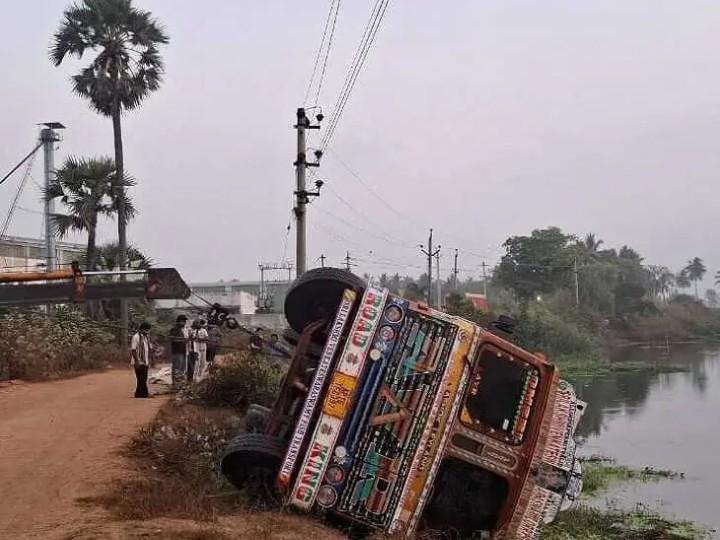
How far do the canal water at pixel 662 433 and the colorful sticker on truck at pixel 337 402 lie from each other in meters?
7.68

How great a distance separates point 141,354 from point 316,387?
779cm

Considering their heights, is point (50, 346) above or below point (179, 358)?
below

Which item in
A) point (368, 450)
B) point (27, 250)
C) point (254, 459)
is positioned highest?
point (27, 250)

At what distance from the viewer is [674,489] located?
14.0m

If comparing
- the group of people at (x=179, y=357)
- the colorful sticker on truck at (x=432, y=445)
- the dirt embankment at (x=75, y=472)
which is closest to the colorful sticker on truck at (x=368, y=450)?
the colorful sticker on truck at (x=432, y=445)

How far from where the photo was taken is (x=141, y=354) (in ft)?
44.2

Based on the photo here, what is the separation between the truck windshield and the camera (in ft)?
22.6

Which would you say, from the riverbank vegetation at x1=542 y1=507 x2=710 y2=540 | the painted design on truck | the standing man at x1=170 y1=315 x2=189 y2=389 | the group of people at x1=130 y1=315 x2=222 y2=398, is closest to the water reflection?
the riverbank vegetation at x1=542 y1=507 x2=710 y2=540

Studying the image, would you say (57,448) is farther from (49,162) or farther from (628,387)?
(628,387)

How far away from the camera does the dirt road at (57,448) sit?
633cm

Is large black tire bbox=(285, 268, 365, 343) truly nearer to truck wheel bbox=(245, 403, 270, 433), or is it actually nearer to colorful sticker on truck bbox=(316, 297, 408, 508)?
colorful sticker on truck bbox=(316, 297, 408, 508)

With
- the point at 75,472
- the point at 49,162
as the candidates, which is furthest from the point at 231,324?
the point at 49,162

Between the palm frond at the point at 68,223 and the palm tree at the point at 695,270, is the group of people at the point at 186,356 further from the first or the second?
the palm tree at the point at 695,270

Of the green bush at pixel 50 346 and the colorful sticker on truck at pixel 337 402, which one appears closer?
the colorful sticker on truck at pixel 337 402
